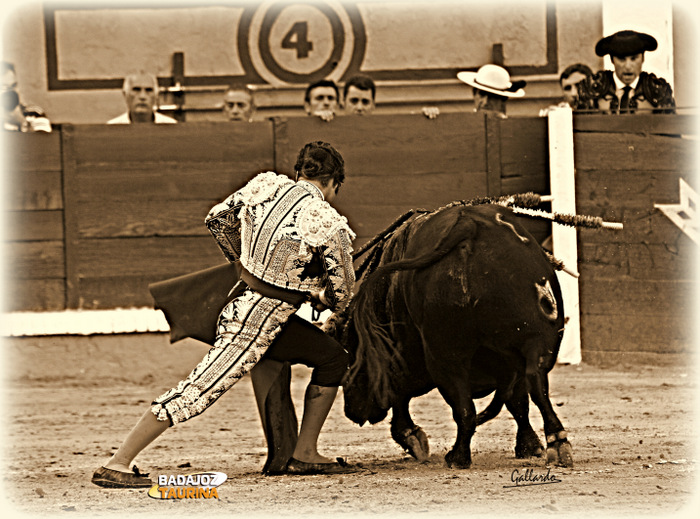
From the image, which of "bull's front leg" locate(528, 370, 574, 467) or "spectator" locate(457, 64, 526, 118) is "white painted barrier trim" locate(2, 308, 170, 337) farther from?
"bull's front leg" locate(528, 370, 574, 467)

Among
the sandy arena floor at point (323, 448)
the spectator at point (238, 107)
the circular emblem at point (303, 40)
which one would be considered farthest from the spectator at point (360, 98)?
the circular emblem at point (303, 40)

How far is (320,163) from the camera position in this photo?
4.45 metres

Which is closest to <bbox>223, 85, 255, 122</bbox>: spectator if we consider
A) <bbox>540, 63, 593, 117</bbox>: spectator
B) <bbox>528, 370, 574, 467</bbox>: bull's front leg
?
<bbox>540, 63, 593, 117</bbox>: spectator

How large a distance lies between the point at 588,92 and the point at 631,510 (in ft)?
15.4

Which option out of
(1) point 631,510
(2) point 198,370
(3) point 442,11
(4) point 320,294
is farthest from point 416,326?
(3) point 442,11

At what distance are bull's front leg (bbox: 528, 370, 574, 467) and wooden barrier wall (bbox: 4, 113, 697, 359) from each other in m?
3.44

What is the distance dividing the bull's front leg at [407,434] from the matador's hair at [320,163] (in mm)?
981

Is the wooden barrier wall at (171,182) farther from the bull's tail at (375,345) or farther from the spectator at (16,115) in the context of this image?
the bull's tail at (375,345)

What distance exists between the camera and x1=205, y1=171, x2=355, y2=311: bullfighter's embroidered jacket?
436 cm

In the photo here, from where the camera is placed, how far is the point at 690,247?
25.3 ft

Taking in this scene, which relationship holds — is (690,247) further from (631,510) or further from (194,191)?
(631,510)

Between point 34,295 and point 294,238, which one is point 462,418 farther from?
point 34,295

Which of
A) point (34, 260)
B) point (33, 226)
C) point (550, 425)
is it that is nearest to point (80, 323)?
point (34, 260)

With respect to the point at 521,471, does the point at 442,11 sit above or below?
above
